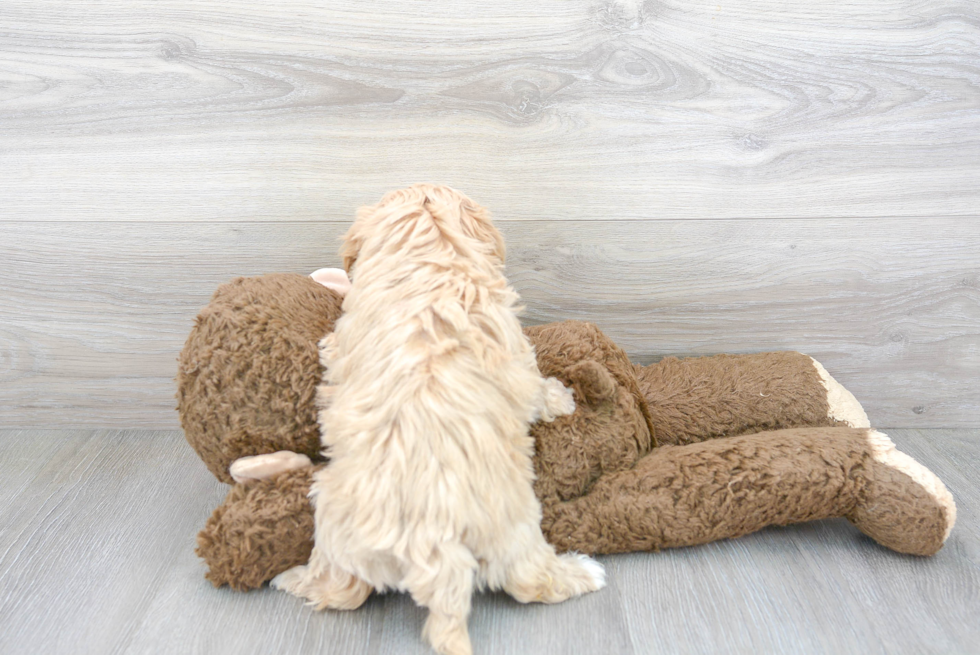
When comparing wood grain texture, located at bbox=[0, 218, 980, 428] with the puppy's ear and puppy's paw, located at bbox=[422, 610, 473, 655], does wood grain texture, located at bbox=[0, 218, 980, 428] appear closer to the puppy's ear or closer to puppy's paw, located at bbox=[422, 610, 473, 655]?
the puppy's ear

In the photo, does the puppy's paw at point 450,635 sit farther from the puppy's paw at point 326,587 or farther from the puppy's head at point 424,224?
the puppy's head at point 424,224

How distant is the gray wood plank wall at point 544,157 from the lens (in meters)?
1.02

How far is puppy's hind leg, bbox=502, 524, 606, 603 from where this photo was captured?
2.44 feet

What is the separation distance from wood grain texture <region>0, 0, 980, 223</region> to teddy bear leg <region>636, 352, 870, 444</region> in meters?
0.25

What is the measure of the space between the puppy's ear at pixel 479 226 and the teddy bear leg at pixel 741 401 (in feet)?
1.16

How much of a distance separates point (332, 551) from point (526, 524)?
0.69ft

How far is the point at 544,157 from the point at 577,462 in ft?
1.54

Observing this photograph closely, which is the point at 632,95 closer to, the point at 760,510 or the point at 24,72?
the point at 760,510

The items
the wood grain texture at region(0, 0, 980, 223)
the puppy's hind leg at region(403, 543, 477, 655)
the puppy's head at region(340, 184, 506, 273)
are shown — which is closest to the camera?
the puppy's hind leg at region(403, 543, 477, 655)

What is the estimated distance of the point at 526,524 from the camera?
754 millimetres

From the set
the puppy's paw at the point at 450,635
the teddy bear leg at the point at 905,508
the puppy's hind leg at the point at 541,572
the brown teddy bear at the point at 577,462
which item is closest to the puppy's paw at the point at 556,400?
the brown teddy bear at the point at 577,462

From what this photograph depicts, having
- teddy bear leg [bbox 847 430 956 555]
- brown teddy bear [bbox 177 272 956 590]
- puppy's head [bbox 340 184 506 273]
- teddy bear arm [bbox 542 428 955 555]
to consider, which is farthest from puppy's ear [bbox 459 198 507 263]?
teddy bear leg [bbox 847 430 956 555]

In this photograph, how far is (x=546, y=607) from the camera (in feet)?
2.56

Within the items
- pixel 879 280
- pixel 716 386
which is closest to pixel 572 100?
pixel 716 386
